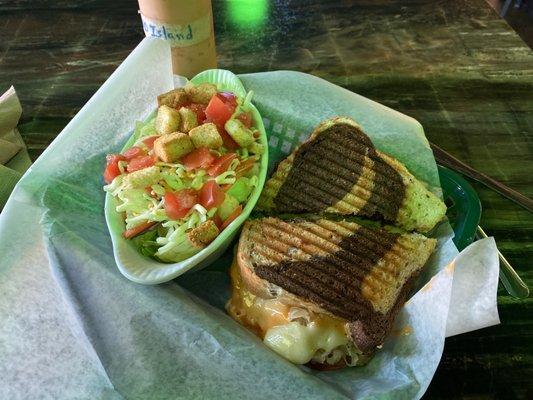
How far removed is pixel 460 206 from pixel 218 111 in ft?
3.32

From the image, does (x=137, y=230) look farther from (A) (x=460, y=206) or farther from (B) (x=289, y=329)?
(A) (x=460, y=206)

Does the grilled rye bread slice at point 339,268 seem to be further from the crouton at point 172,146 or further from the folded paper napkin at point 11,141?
the folded paper napkin at point 11,141

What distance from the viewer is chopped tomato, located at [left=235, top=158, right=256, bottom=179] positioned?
70.6 inches

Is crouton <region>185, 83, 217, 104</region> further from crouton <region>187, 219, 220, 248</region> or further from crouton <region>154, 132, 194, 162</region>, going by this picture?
crouton <region>187, 219, 220, 248</region>

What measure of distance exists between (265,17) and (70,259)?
240 centimetres

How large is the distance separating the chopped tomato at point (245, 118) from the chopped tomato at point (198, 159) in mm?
229

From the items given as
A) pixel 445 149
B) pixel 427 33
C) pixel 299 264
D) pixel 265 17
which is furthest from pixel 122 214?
pixel 427 33

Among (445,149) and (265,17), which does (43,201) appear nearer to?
(445,149)

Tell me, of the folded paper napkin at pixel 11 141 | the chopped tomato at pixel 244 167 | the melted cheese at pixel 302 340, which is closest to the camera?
the melted cheese at pixel 302 340

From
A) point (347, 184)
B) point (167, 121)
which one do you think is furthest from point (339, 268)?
point (167, 121)

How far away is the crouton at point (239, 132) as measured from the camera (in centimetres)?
182

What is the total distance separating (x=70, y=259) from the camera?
1.63 metres

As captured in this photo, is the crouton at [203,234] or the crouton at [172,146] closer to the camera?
the crouton at [203,234]

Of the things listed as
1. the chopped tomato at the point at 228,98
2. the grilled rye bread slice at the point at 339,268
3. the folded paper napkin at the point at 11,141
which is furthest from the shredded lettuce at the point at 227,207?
the folded paper napkin at the point at 11,141
